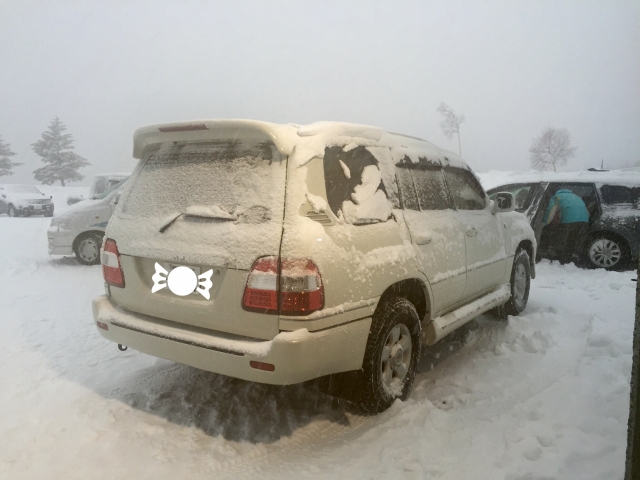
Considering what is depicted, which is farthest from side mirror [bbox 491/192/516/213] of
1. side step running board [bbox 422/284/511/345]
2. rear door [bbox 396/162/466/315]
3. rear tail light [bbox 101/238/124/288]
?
rear tail light [bbox 101/238/124/288]

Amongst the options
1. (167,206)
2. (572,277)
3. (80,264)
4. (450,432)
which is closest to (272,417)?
(450,432)

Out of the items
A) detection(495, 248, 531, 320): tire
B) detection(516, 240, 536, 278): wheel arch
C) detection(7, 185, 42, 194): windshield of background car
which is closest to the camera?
detection(495, 248, 531, 320): tire

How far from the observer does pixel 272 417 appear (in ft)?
11.0

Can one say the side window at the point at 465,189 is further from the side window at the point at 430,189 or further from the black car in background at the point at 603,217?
the black car in background at the point at 603,217

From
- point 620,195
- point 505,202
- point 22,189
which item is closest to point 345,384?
point 505,202

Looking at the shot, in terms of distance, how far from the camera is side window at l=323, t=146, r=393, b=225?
299 cm

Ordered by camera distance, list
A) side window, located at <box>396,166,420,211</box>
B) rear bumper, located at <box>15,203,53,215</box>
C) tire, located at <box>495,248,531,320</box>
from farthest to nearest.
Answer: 1. rear bumper, located at <box>15,203,53,215</box>
2. tire, located at <box>495,248,531,320</box>
3. side window, located at <box>396,166,420,211</box>

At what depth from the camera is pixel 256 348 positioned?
2.64 meters

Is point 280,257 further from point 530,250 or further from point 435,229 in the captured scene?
point 530,250

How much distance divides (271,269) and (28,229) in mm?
15736

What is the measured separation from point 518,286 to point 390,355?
2.89 metres

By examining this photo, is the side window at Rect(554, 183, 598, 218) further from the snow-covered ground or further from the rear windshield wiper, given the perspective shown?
the rear windshield wiper

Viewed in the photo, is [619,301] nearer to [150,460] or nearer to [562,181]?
[562,181]

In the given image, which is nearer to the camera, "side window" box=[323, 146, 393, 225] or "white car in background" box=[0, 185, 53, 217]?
"side window" box=[323, 146, 393, 225]
